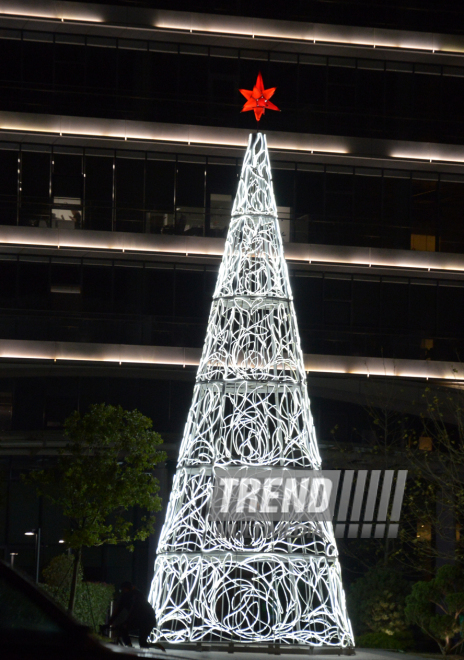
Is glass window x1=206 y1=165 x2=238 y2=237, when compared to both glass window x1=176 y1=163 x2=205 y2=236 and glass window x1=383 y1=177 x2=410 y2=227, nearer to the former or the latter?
glass window x1=176 y1=163 x2=205 y2=236

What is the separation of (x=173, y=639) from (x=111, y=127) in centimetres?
2104

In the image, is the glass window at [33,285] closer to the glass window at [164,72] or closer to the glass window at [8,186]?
the glass window at [8,186]

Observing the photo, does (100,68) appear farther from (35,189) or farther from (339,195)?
(339,195)

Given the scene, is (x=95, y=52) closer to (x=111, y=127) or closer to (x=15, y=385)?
(x=111, y=127)

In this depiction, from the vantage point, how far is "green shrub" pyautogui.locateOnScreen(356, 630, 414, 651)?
25125 millimetres

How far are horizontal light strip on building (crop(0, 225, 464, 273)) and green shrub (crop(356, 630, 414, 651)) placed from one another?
46.7 feet

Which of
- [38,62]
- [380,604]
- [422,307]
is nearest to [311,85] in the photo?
[422,307]

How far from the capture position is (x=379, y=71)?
3725 cm

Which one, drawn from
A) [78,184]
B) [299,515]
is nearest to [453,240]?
[78,184]

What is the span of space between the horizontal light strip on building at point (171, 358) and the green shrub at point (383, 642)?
32.0 feet

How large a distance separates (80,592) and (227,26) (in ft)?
68.4

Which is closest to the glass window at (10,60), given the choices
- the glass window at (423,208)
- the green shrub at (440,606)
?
the glass window at (423,208)

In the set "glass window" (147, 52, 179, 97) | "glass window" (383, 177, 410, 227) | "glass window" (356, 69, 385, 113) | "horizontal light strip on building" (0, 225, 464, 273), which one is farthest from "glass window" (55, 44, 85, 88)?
"glass window" (383, 177, 410, 227)

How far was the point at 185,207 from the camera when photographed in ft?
116
